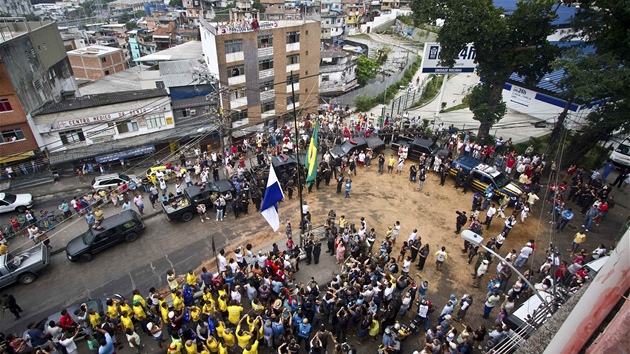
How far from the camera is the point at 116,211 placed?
68.8 feet

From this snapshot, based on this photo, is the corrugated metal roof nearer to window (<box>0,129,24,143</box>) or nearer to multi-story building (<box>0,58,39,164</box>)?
multi-story building (<box>0,58,39,164</box>)

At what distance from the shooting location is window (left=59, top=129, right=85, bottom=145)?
88.9 ft

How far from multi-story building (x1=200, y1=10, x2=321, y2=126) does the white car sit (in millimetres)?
16850

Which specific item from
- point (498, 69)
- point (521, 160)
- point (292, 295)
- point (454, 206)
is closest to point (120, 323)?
point (292, 295)

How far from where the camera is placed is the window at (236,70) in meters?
33.0

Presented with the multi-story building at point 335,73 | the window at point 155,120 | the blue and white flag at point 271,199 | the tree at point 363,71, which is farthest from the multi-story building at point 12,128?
the tree at point 363,71

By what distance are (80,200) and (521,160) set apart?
88.2ft

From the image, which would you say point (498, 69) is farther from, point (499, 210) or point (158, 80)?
point (158, 80)

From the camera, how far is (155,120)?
99.8ft

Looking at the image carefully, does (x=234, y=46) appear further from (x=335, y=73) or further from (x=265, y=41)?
(x=335, y=73)

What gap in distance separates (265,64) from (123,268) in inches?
985

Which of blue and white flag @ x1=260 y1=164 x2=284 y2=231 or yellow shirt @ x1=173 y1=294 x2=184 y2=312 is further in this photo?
blue and white flag @ x1=260 y1=164 x2=284 y2=231

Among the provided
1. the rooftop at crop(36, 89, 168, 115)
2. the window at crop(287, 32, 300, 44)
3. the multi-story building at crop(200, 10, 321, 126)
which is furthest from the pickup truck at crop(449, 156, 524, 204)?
the rooftop at crop(36, 89, 168, 115)

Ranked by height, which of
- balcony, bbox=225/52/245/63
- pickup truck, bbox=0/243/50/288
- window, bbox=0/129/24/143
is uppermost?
balcony, bbox=225/52/245/63
